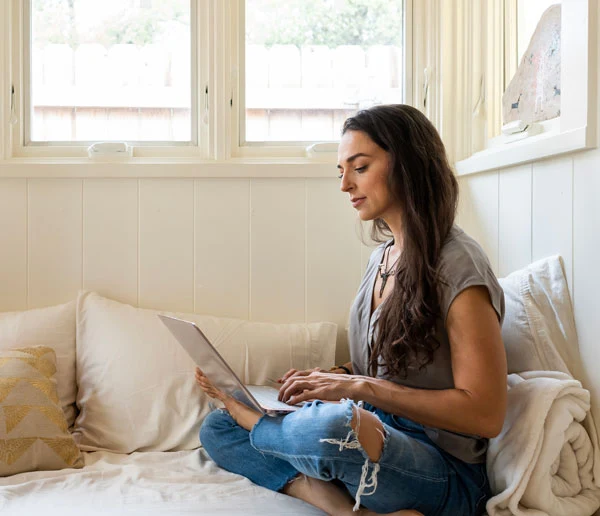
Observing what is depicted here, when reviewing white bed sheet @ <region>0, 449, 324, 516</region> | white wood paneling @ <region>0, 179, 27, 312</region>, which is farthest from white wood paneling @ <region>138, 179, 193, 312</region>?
white bed sheet @ <region>0, 449, 324, 516</region>

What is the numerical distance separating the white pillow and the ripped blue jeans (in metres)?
0.24

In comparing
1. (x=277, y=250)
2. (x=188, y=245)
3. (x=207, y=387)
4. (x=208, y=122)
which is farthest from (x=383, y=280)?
(x=208, y=122)

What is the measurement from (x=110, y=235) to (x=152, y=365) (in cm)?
46

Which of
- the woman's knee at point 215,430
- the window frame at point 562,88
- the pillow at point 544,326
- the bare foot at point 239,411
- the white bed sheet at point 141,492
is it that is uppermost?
the window frame at point 562,88

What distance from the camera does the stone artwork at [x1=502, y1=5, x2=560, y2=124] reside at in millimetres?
1609

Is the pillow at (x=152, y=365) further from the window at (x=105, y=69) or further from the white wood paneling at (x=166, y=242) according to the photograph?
the window at (x=105, y=69)

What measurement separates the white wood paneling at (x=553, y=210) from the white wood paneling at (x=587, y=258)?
0.03 metres

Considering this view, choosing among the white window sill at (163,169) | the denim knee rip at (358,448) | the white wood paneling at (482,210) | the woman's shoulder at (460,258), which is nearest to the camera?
the denim knee rip at (358,448)

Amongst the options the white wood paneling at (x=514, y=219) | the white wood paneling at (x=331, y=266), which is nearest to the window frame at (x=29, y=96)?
the white wood paneling at (x=331, y=266)

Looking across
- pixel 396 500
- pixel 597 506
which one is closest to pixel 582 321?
pixel 597 506

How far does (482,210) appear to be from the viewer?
1.93m

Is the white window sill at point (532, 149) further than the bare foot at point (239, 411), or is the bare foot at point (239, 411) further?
the bare foot at point (239, 411)

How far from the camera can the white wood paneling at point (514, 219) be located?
5.28 feet

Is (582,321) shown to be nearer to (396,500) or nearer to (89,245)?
(396,500)
